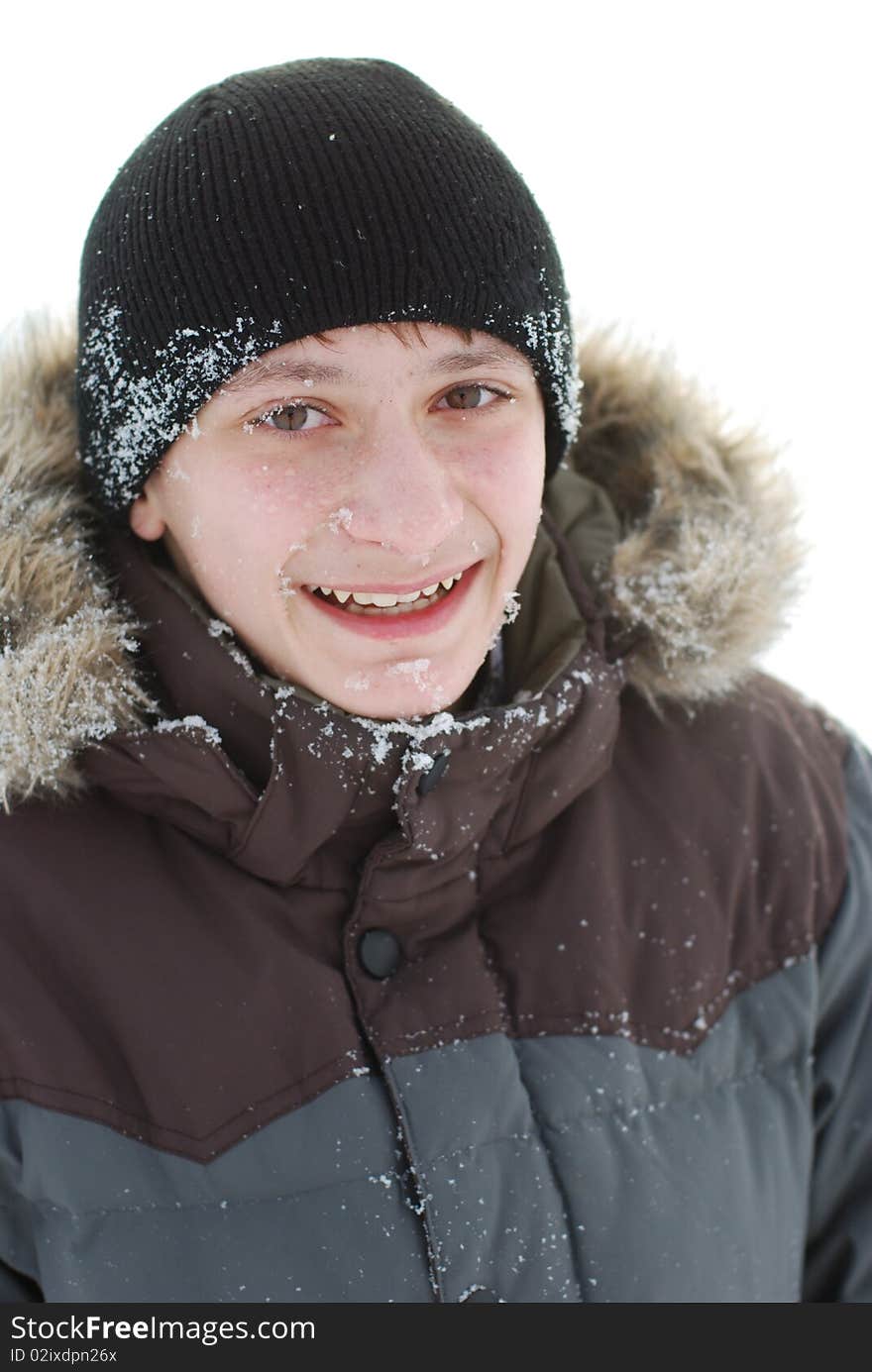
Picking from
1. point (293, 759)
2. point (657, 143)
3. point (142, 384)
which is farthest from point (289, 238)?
point (657, 143)

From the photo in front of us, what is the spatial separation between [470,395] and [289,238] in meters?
0.28

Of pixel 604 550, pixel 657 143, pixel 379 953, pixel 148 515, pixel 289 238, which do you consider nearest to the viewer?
pixel 289 238

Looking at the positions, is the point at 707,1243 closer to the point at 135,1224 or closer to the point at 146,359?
the point at 135,1224

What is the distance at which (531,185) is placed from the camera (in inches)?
62.4

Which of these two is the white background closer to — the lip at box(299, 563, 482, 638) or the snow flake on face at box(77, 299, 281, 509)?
the lip at box(299, 563, 482, 638)

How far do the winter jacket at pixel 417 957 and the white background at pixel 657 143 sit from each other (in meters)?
2.12

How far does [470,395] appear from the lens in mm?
1471

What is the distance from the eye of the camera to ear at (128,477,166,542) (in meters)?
1.55

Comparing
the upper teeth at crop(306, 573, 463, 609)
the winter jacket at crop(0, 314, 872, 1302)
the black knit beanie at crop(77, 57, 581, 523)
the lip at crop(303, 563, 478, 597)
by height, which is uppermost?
the black knit beanie at crop(77, 57, 581, 523)

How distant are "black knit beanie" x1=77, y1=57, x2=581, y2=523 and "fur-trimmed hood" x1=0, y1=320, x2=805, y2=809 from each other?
0.14m

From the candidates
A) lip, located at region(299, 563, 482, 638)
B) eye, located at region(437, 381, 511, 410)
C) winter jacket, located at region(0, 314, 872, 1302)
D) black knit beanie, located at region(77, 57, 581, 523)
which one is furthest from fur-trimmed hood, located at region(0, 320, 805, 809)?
eye, located at region(437, 381, 511, 410)

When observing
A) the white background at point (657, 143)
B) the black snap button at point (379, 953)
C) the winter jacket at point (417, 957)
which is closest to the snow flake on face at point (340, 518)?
the winter jacket at point (417, 957)

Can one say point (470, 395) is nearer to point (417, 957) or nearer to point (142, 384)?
point (142, 384)

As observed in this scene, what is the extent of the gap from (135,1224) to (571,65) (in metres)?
6.35
